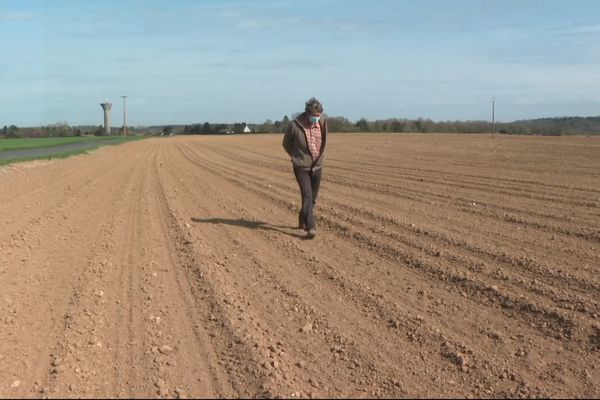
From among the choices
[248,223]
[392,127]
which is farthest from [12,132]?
[248,223]

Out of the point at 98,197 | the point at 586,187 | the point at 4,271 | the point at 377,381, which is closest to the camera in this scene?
the point at 377,381

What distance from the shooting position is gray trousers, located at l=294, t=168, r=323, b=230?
28.6 feet

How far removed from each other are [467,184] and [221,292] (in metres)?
9.90

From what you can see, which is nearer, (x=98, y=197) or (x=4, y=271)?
(x=4, y=271)

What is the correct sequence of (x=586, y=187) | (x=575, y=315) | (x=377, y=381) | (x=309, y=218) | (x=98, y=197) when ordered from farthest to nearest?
(x=98, y=197) < (x=586, y=187) < (x=309, y=218) < (x=575, y=315) < (x=377, y=381)

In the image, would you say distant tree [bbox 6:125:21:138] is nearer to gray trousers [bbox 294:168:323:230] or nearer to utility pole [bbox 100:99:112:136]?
utility pole [bbox 100:99:112:136]

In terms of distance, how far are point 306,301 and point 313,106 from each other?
3.50 meters

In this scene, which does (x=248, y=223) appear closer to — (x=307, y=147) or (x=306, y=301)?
(x=307, y=147)

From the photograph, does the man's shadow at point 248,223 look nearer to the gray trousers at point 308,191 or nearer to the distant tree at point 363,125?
the gray trousers at point 308,191

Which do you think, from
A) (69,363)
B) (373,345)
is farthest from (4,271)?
(373,345)

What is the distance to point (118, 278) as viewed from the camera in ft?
22.0

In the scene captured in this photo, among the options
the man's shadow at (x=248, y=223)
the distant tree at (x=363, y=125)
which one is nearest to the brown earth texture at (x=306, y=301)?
the man's shadow at (x=248, y=223)

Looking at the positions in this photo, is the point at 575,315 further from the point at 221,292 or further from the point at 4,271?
the point at 4,271

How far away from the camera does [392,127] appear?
9662 cm
